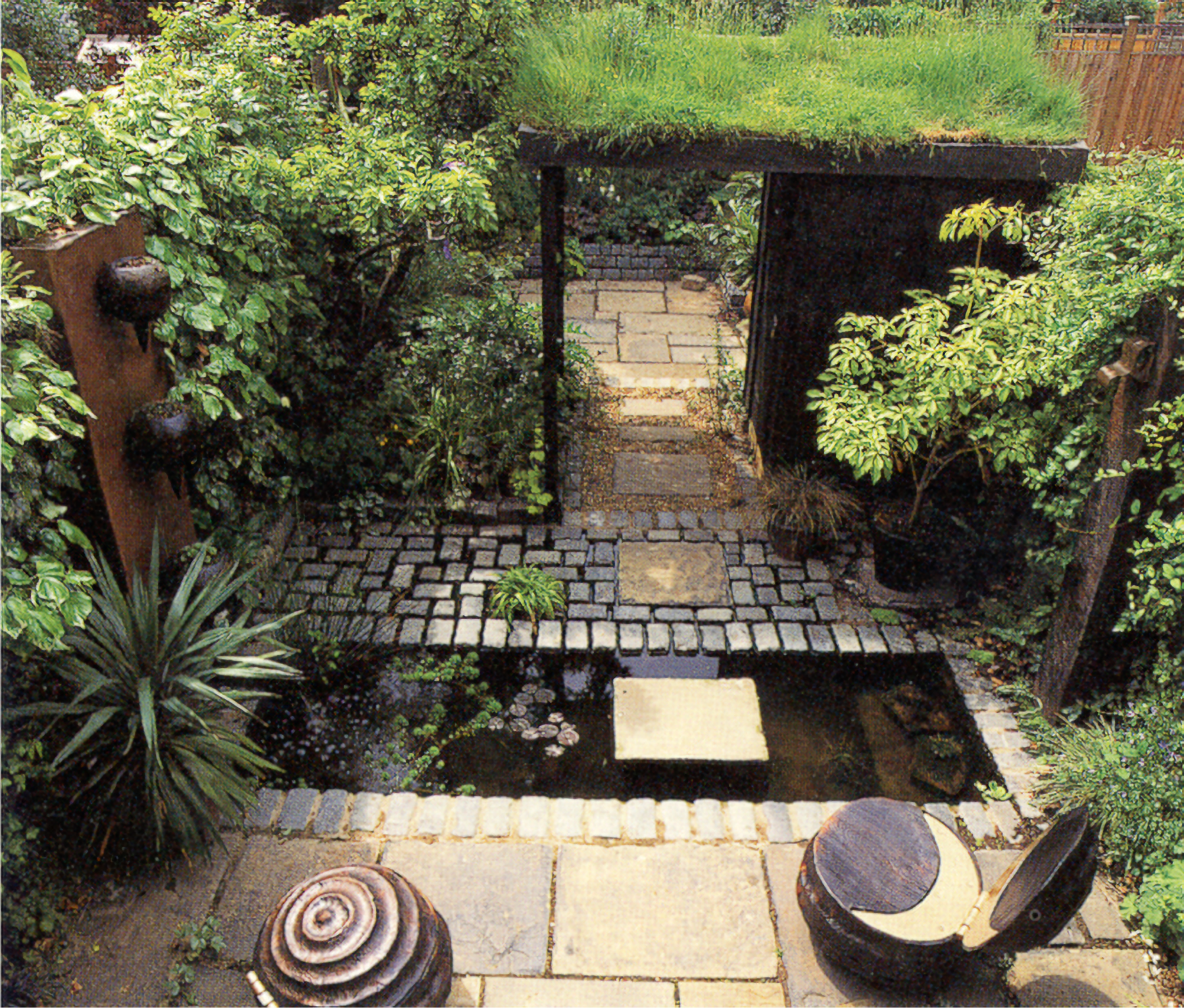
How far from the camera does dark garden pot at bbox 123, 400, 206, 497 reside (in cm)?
400

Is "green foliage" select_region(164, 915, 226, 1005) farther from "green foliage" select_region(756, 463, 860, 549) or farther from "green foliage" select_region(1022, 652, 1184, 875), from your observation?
"green foliage" select_region(756, 463, 860, 549)

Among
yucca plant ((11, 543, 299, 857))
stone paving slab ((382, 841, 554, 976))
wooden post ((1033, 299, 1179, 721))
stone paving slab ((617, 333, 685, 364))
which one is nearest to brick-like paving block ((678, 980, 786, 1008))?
stone paving slab ((382, 841, 554, 976))

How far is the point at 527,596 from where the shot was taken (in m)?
5.32

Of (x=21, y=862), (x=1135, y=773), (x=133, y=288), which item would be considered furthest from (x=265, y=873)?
(x=1135, y=773)

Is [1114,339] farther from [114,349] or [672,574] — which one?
[114,349]

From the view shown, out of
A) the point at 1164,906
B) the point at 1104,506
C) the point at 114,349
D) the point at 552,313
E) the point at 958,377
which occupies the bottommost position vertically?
the point at 1164,906

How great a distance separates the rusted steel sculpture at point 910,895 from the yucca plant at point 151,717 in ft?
7.51

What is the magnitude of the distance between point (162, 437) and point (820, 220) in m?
3.93

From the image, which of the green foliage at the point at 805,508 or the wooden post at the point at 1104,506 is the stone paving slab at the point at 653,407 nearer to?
the green foliage at the point at 805,508

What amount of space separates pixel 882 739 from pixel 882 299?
2734 mm

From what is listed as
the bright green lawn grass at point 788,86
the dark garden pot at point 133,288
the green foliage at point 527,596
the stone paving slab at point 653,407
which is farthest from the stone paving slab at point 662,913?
the stone paving slab at point 653,407

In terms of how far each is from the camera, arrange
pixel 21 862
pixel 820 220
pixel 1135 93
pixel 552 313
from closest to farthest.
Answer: pixel 21 862, pixel 820 220, pixel 552 313, pixel 1135 93

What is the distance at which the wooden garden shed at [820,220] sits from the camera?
493 cm

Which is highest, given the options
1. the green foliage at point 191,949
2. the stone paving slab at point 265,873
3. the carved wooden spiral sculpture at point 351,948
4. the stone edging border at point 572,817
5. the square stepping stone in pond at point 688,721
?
the carved wooden spiral sculpture at point 351,948
